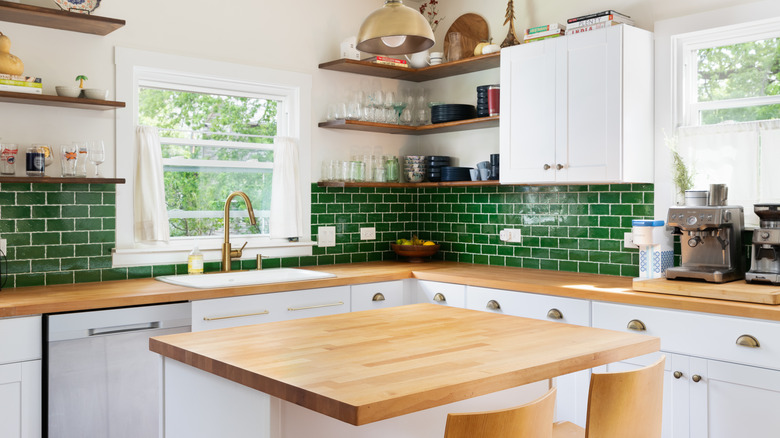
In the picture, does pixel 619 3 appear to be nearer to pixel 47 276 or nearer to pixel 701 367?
pixel 701 367

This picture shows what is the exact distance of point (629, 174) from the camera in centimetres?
365

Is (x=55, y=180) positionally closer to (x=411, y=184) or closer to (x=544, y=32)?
(x=411, y=184)

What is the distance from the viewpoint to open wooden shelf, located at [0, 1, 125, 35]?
3.30 metres

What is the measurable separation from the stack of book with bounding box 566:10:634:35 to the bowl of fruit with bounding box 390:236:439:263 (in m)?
1.77

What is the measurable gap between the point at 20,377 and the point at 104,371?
0.34 meters

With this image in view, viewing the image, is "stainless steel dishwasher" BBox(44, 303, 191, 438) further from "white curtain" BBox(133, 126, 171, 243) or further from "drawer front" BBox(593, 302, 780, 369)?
"drawer front" BBox(593, 302, 780, 369)

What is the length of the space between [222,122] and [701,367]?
3.05 m

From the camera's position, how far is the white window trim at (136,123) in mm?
3826

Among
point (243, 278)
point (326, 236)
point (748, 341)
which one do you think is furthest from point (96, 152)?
point (748, 341)

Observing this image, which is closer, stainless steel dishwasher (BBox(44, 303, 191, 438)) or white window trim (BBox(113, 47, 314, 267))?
stainless steel dishwasher (BBox(44, 303, 191, 438))

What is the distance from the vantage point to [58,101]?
345cm

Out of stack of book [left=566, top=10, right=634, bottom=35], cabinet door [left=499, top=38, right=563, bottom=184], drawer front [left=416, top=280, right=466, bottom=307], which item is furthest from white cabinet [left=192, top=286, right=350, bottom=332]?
stack of book [left=566, top=10, right=634, bottom=35]

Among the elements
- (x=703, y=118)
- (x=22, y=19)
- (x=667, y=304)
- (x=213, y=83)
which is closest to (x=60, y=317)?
(x=22, y=19)

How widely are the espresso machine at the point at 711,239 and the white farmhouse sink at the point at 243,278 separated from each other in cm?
191
